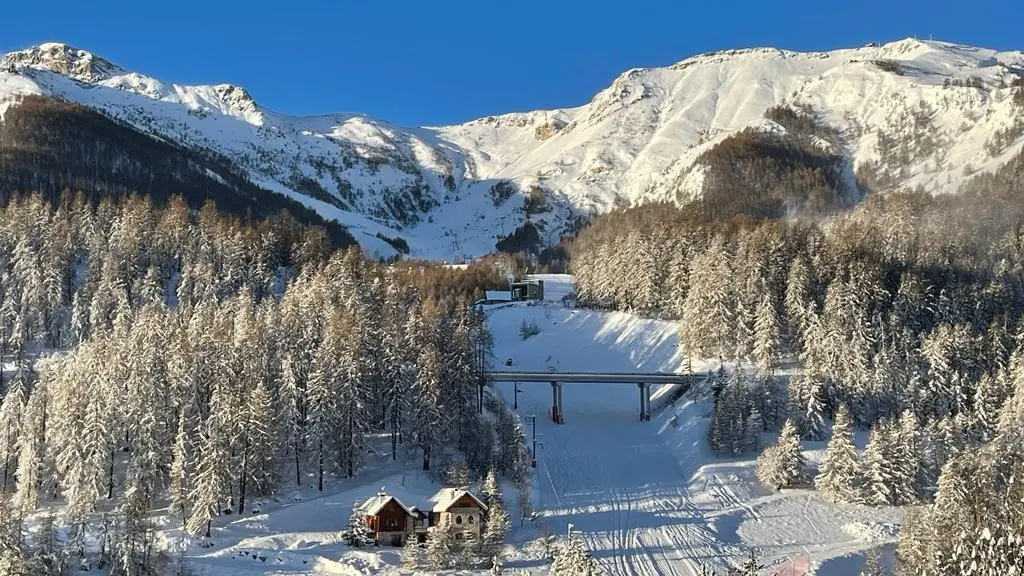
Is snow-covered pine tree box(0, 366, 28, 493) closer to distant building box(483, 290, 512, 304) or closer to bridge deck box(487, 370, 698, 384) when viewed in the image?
bridge deck box(487, 370, 698, 384)

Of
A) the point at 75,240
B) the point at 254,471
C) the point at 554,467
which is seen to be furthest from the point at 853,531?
the point at 75,240

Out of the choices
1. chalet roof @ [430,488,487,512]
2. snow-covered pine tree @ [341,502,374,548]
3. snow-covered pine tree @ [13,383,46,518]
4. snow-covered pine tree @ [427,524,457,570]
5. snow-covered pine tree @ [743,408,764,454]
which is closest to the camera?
snow-covered pine tree @ [427,524,457,570]

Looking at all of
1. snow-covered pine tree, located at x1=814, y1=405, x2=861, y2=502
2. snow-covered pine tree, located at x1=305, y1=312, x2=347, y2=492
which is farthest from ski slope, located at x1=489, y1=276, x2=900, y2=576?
snow-covered pine tree, located at x1=305, y1=312, x2=347, y2=492

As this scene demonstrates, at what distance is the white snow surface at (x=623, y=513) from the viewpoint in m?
49.7

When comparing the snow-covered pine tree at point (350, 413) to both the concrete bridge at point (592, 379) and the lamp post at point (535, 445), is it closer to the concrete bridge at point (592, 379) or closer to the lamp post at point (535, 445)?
the lamp post at point (535, 445)

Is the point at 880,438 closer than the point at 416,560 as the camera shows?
No

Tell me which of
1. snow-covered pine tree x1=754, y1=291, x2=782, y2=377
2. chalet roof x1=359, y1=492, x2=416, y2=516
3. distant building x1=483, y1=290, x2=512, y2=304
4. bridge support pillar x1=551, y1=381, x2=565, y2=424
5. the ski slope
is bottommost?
the ski slope

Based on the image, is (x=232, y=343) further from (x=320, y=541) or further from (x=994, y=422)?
(x=994, y=422)

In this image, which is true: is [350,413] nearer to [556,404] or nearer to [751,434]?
[556,404]

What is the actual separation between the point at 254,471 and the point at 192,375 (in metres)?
10.2

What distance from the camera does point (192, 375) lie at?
63.7 meters

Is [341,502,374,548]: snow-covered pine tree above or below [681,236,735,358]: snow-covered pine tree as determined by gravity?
below

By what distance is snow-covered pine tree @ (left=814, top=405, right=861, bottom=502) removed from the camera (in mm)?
62031

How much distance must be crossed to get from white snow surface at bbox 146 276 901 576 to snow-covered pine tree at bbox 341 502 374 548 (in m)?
0.71
